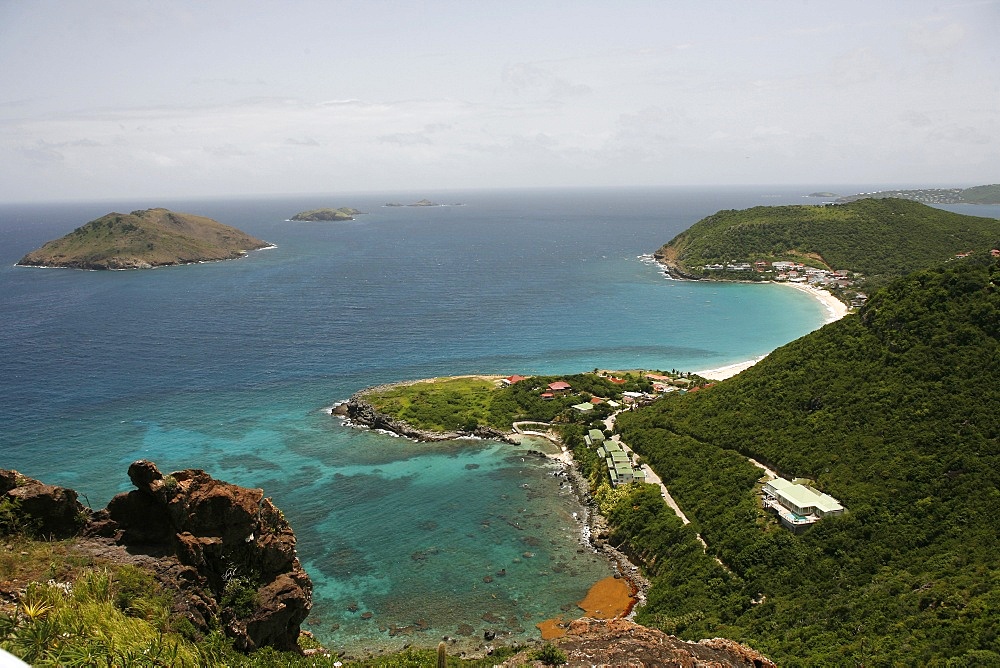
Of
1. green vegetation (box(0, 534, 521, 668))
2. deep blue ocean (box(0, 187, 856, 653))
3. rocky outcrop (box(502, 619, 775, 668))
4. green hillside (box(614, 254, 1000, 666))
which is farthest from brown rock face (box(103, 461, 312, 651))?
green hillside (box(614, 254, 1000, 666))

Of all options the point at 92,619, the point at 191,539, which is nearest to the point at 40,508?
the point at 191,539

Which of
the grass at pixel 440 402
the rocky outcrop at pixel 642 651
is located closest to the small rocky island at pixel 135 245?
the grass at pixel 440 402

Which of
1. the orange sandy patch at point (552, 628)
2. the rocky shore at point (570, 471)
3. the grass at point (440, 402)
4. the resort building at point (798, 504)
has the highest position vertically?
the resort building at point (798, 504)

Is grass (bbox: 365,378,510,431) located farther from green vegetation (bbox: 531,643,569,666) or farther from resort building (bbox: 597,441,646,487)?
green vegetation (bbox: 531,643,569,666)

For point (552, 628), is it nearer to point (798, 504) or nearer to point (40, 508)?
point (798, 504)

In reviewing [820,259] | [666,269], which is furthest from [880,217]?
[666,269]

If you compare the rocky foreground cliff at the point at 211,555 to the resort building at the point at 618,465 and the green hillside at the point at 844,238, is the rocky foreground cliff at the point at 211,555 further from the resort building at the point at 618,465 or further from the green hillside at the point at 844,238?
the green hillside at the point at 844,238
